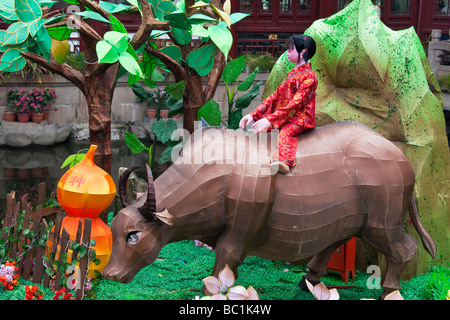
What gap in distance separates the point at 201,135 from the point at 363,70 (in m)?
1.81

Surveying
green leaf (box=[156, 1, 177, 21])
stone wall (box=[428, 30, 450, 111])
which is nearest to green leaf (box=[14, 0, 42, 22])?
green leaf (box=[156, 1, 177, 21])

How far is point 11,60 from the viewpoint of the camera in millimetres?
4496

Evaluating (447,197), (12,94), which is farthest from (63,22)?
(12,94)

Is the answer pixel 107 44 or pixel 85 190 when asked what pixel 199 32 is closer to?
pixel 107 44

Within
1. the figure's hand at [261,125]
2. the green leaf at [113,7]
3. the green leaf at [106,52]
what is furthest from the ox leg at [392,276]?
the green leaf at [113,7]

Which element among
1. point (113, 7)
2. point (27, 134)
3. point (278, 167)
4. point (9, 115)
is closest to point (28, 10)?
point (113, 7)

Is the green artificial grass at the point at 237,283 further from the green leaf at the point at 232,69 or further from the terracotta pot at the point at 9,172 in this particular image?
the terracotta pot at the point at 9,172

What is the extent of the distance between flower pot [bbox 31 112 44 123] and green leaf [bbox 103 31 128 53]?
Result: 718 centimetres

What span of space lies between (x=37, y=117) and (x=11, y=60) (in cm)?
Result: 677

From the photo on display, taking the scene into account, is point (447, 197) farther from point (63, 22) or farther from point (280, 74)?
point (63, 22)

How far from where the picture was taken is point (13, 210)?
4.59 m

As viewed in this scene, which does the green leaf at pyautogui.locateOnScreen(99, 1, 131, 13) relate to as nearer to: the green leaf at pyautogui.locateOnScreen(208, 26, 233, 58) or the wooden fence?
the green leaf at pyautogui.locateOnScreen(208, 26, 233, 58)

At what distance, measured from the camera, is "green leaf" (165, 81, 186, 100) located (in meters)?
5.31

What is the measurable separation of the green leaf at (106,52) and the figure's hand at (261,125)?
1.24 metres
